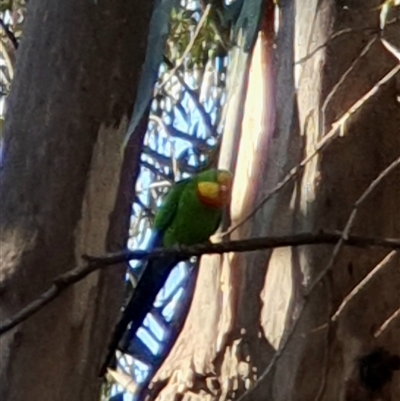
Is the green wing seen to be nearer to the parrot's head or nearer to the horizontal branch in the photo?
the parrot's head

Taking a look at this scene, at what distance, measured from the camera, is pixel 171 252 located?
96 centimetres

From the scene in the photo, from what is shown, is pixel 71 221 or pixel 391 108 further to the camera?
pixel 391 108

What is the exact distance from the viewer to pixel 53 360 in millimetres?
1106

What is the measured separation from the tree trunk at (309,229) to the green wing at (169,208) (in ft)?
0.54

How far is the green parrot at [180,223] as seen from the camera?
1560 millimetres

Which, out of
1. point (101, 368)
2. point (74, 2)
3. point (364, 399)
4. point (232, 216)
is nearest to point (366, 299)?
point (364, 399)

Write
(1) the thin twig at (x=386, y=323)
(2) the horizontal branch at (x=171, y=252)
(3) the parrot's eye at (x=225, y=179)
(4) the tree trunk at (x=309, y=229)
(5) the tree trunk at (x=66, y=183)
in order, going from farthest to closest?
(3) the parrot's eye at (x=225, y=179), (4) the tree trunk at (x=309, y=229), (1) the thin twig at (x=386, y=323), (5) the tree trunk at (x=66, y=183), (2) the horizontal branch at (x=171, y=252)

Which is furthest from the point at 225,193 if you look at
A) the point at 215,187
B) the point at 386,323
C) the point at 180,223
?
the point at 386,323

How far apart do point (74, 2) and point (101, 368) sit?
0.49 meters

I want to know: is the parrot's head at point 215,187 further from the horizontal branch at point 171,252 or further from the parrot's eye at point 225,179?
the horizontal branch at point 171,252

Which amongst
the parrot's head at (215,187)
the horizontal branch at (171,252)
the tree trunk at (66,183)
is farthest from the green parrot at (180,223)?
the horizontal branch at (171,252)

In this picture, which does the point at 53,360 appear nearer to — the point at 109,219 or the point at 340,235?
the point at 109,219

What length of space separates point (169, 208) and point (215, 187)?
173 mm

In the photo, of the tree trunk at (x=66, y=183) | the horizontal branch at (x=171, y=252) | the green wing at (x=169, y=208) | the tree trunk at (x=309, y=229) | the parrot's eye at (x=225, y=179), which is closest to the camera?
the horizontal branch at (x=171, y=252)
